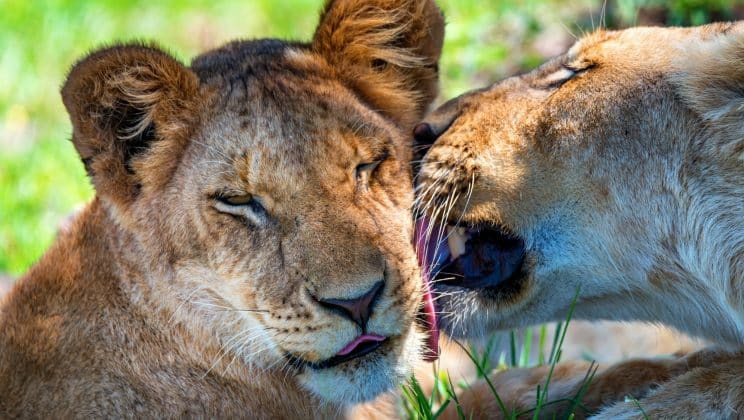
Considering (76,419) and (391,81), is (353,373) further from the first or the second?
(391,81)

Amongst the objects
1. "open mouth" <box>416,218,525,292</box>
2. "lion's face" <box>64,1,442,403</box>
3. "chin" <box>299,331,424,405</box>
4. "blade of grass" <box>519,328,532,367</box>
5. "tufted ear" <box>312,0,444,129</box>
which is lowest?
"blade of grass" <box>519,328,532,367</box>

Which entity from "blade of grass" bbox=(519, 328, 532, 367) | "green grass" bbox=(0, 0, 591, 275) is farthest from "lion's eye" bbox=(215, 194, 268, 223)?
"green grass" bbox=(0, 0, 591, 275)

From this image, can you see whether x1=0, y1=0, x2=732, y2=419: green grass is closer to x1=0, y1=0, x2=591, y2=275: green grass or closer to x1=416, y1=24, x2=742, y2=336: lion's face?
x1=0, y1=0, x2=591, y2=275: green grass

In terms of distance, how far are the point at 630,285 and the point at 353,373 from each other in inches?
32.4

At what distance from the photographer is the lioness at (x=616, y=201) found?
2836mm

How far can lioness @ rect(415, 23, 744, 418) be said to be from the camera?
9.30ft

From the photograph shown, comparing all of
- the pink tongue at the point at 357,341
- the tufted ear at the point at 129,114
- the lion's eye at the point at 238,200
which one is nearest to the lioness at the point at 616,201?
the pink tongue at the point at 357,341

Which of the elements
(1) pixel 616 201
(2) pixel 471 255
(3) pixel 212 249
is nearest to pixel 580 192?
(1) pixel 616 201

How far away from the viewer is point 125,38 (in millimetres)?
7637

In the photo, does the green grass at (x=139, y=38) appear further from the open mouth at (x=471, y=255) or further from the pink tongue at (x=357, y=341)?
the pink tongue at (x=357, y=341)

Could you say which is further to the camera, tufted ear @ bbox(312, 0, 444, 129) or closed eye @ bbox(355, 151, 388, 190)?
tufted ear @ bbox(312, 0, 444, 129)

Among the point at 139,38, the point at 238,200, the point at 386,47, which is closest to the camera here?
the point at 238,200

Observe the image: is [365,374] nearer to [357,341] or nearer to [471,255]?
[357,341]

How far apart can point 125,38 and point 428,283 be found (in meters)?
5.27
